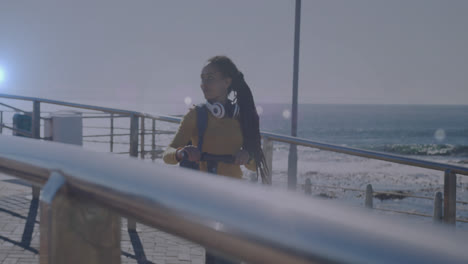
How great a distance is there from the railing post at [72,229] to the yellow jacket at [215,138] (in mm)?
1817

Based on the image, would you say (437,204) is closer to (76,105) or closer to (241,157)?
(76,105)

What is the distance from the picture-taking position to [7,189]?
6.31m

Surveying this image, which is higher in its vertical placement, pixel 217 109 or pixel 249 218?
pixel 217 109

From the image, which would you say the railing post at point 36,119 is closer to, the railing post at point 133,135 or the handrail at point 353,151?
the handrail at point 353,151

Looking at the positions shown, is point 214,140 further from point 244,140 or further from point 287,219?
point 287,219

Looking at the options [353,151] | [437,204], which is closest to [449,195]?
[353,151]

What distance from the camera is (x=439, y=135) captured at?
309ft

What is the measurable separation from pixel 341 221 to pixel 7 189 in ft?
22.1

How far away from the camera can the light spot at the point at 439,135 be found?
8896 centimetres

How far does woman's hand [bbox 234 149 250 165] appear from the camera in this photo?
8.29 feet

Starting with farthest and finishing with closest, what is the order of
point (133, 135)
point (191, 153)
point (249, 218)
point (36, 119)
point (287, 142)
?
1. point (36, 119)
2. point (133, 135)
3. point (287, 142)
4. point (191, 153)
5. point (249, 218)

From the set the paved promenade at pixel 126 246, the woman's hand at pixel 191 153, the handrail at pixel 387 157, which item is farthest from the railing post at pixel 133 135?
the woman's hand at pixel 191 153

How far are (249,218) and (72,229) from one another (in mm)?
351

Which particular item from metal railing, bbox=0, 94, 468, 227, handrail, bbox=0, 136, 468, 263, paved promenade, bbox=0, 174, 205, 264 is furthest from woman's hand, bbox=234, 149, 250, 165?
handrail, bbox=0, 136, 468, 263
